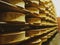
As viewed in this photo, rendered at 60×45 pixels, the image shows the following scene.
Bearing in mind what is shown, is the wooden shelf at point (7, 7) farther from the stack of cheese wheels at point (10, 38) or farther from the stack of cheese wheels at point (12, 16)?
the stack of cheese wheels at point (10, 38)

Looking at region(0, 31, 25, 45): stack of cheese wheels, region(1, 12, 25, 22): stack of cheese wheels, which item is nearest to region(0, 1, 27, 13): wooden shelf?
region(1, 12, 25, 22): stack of cheese wheels

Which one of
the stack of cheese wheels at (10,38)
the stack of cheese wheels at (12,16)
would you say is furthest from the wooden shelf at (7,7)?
the stack of cheese wheels at (10,38)

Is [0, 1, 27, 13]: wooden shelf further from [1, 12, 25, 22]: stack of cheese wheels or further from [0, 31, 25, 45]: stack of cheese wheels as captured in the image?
[0, 31, 25, 45]: stack of cheese wheels

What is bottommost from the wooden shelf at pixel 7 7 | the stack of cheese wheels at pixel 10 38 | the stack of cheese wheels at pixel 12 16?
the stack of cheese wheels at pixel 10 38

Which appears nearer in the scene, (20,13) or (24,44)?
(20,13)

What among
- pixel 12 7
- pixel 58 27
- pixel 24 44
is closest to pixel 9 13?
pixel 12 7

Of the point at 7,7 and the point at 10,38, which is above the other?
the point at 7,7

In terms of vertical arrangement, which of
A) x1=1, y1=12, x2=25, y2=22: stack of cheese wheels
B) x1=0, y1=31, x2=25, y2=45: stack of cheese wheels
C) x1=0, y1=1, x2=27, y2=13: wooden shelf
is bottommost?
x1=0, y1=31, x2=25, y2=45: stack of cheese wheels

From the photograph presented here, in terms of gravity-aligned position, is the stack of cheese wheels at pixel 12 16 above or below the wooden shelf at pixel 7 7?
below

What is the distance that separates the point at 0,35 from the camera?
744 millimetres

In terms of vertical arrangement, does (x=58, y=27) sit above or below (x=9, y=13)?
below

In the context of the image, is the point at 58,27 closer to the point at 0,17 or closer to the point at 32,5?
the point at 32,5

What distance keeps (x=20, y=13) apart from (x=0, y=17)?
19 cm

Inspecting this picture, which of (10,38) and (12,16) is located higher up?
(12,16)
